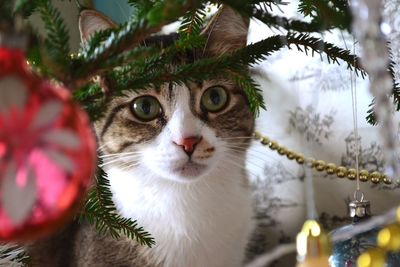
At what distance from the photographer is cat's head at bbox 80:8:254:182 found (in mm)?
705

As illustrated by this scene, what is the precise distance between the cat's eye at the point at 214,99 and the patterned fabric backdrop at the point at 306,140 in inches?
5.5

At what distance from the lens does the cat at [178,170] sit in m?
0.73

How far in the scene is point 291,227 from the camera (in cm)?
106

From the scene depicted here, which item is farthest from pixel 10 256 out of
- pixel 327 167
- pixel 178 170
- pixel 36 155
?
pixel 327 167

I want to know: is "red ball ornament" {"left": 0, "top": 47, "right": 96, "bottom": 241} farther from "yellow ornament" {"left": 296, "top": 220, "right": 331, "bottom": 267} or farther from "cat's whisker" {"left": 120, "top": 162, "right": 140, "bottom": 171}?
"cat's whisker" {"left": 120, "top": 162, "right": 140, "bottom": 171}

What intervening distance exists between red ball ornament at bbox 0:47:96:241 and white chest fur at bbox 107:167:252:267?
57cm

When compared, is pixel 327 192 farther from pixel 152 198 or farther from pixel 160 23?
pixel 160 23

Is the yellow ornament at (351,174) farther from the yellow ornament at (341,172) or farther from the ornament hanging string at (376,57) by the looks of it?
the ornament hanging string at (376,57)

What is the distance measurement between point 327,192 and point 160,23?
79cm

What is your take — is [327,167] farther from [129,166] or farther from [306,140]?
[129,166]

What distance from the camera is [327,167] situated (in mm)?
928

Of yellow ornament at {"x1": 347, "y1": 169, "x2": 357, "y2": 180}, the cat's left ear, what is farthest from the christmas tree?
yellow ornament at {"x1": 347, "y1": 169, "x2": 357, "y2": 180}

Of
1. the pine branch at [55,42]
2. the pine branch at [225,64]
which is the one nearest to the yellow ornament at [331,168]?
the pine branch at [225,64]

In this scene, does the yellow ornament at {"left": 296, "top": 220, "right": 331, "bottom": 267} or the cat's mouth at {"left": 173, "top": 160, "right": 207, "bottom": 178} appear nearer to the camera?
the yellow ornament at {"left": 296, "top": 220, "right": 331, "bottom": 267}
